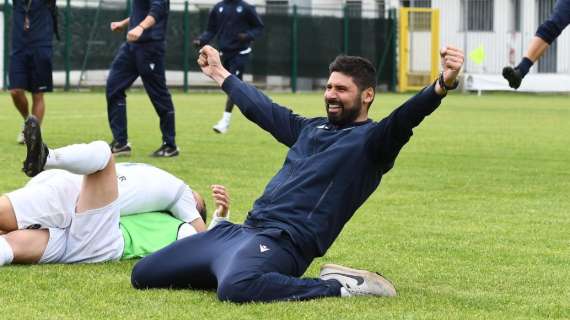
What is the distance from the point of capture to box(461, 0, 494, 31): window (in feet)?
137

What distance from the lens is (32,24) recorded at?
14508mm

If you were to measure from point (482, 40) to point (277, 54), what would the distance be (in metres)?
8.35

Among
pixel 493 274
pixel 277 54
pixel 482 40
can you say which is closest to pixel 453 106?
pixel 277 54

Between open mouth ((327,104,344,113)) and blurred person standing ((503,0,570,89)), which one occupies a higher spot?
blurred person standing ((503,0,570,89))

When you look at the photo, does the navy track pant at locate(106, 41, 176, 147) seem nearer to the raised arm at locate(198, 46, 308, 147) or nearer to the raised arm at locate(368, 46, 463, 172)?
the raised arm at locate(198, 46, 308, 147)

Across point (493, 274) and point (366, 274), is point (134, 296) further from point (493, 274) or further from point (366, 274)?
point (493, 274)

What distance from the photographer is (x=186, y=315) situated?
5453 mm

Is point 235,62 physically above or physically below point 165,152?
above

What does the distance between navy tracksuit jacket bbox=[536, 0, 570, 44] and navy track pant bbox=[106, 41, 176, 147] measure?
Result: 463 cm

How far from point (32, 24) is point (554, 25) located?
21.7ft

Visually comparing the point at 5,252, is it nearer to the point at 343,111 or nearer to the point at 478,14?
the point at 343,111

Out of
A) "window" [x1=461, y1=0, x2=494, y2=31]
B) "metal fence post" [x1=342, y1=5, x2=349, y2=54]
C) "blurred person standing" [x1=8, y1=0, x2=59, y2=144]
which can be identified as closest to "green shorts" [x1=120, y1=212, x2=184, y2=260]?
"blurred person standing" [x1=8, y1=0, x2=59, y2=144]

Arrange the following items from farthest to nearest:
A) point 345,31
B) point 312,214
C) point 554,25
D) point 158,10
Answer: point 345,31 → point 158,10 → point 554,25 → point 312,214

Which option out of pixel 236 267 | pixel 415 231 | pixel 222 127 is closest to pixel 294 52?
pixel 222 127
